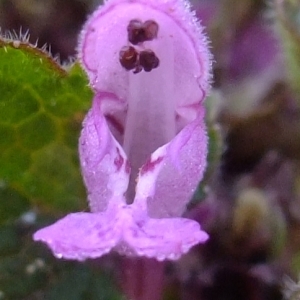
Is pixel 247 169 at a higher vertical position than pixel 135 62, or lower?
lower

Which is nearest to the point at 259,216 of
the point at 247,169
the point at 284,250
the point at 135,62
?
the point at 284,250

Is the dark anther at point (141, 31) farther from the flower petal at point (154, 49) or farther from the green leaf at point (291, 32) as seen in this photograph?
the green leaf at point (291, 32)

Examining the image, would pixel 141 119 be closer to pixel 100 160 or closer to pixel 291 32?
pixel 100 160

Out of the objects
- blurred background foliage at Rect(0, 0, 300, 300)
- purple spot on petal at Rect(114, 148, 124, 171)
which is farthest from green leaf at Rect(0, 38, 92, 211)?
purple spot on petal at Rect(114, 148, 124, 171)

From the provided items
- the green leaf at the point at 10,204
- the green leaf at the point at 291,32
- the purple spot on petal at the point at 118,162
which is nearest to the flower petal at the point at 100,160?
the purple spot on petal at the point at 118,162

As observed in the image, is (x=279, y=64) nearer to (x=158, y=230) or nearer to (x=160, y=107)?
(x=160, y=107)

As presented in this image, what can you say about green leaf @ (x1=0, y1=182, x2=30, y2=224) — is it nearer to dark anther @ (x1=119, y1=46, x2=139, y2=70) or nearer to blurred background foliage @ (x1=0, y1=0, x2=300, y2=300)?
blurred background foliage @ (x1=0, y1=0, x2=300, y2=300)
